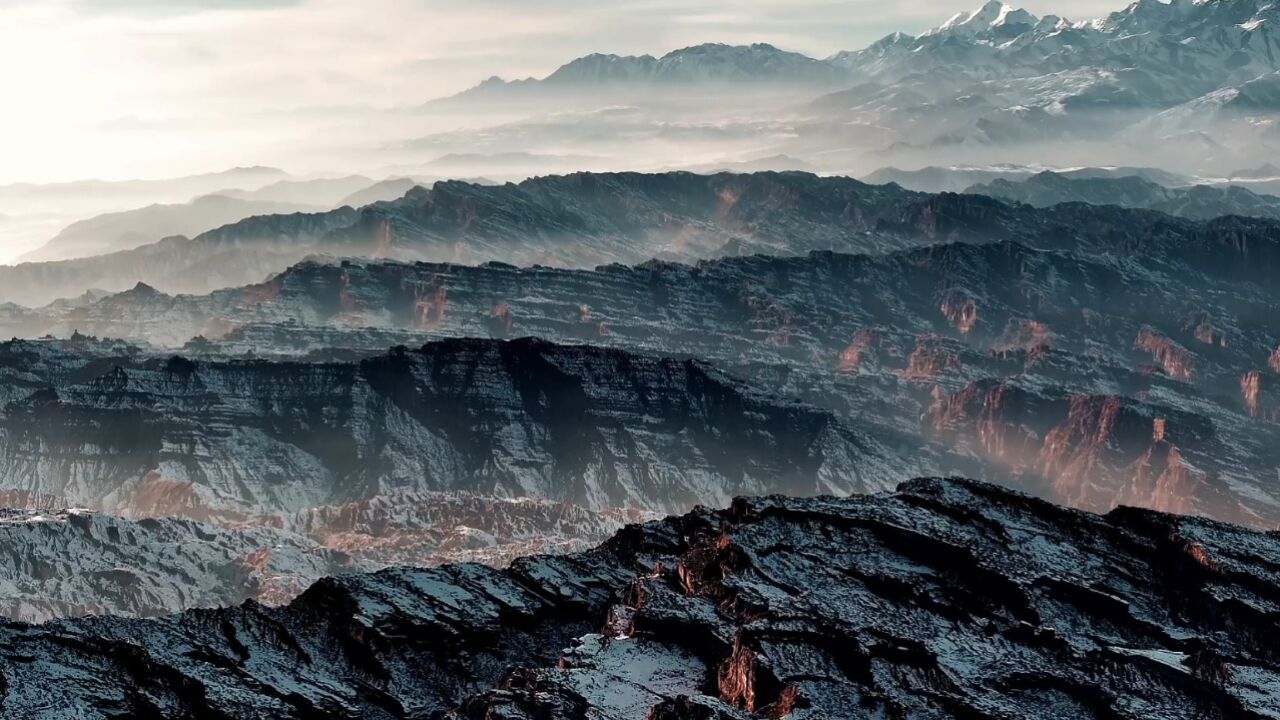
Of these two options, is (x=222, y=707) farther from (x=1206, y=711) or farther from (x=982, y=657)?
(x=1206, y=711)

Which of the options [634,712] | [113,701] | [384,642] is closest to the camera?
[634,712]

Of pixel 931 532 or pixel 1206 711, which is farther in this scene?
pixel 931 532

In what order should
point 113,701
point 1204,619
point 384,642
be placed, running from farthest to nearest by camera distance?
1. point 384,642
2. point 1204,619
3. point 113,701

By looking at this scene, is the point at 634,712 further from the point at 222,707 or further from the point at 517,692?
the point at 222,707

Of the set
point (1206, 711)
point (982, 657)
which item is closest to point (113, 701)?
point (982, 657)

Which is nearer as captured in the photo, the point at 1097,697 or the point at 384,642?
the point at 1097,697

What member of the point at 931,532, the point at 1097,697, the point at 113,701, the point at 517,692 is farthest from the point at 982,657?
the point at 113,701
